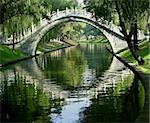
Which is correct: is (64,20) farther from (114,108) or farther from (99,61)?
(114,108)

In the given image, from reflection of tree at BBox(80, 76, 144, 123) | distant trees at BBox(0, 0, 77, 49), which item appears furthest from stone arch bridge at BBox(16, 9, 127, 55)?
reflection of tree at BBox(80, 76, 144, 123)

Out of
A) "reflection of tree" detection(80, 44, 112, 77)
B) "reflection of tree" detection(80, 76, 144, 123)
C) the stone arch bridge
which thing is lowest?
"reflection of tree" detection(80, 76, 144, 123)

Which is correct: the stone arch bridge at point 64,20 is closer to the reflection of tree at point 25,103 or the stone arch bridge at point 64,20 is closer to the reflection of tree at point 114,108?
the reflection of tree at point 25,103

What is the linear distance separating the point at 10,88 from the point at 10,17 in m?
32.4

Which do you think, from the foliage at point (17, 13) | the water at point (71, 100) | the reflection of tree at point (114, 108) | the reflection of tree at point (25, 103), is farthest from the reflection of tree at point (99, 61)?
the reflection of tree at point (114, 108)

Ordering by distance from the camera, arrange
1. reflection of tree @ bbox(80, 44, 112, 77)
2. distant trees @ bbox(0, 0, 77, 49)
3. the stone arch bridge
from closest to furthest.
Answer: reflection of tree @ bbox(80, 44, 112, 77) → distant trees @ bbox(0, 0, 77, 49) → the stone arch bridge

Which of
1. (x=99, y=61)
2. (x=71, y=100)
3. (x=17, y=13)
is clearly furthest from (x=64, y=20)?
(x=71, y=100)

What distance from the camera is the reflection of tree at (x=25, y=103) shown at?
2272cm

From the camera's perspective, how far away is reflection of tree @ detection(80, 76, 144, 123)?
21.8 meters

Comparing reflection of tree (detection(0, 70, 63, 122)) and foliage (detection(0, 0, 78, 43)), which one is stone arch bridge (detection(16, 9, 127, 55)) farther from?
reflection of tree (detection(0, 70, 63, 122))

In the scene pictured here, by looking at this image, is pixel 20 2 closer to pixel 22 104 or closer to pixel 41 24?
pixel 41 24

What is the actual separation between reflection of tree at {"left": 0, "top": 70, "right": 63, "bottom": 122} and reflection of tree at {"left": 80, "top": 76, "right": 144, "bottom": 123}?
209 centimetres

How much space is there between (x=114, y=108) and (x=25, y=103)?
5.63 meters

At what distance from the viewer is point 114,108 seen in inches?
962
